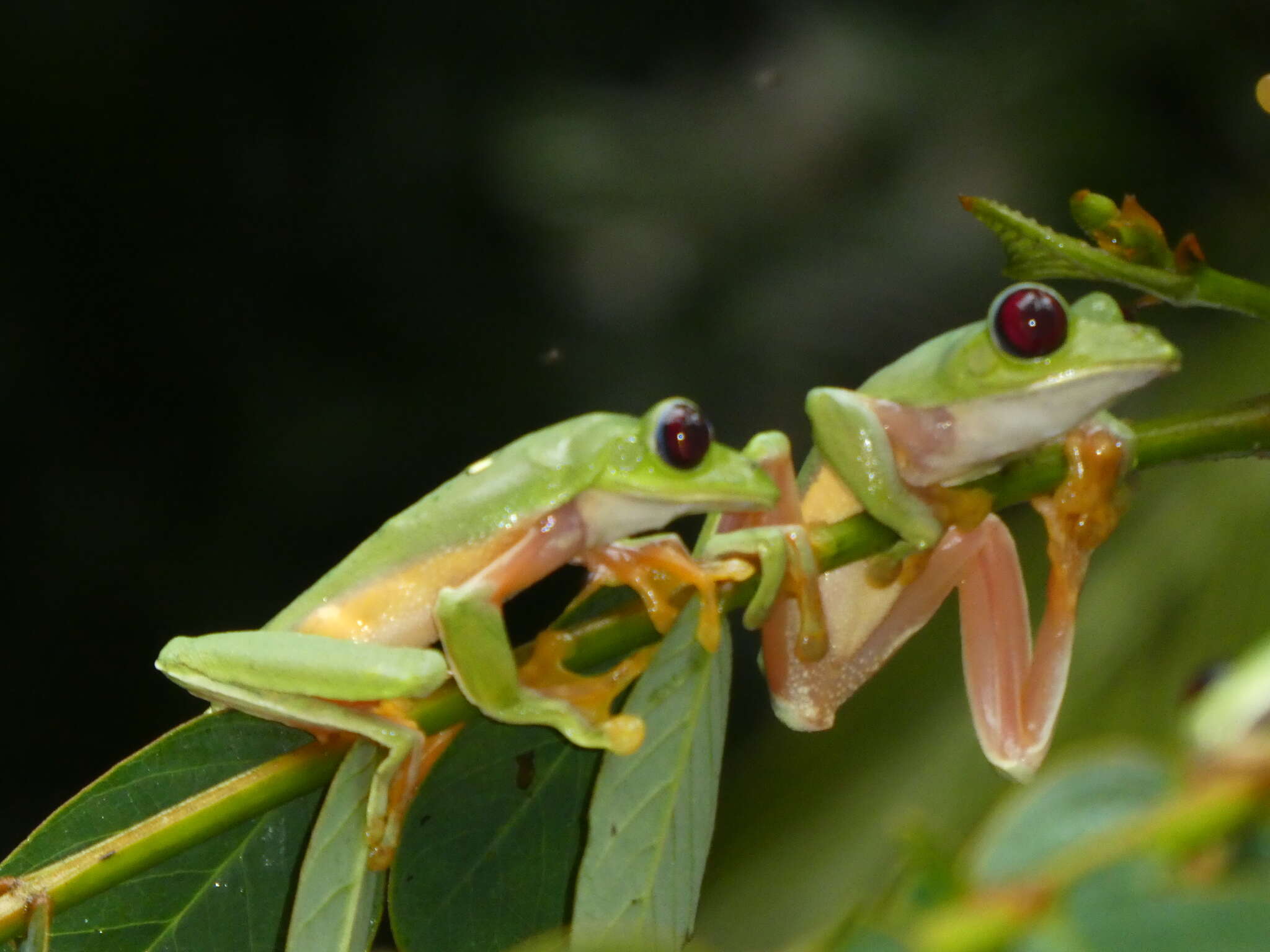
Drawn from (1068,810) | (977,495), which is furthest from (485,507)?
(1068,810)

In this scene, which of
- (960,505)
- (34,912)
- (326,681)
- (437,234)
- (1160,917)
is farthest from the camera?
(437,234)

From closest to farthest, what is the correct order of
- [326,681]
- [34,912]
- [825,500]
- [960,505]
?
[34,912] < [326,681] < [960,505] < [825,500]

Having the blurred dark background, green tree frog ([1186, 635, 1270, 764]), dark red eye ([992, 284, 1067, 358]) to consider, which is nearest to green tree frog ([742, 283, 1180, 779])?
dark red eye ([992, 284, 1067, 358])

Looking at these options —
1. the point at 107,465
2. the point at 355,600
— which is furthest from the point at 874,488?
the point at 107,465

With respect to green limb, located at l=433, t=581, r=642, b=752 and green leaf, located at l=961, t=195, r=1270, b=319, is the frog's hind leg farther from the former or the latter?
green leaf, located at l=961, t=195, r=1270, b=319

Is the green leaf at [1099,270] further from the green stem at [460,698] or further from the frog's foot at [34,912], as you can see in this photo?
the frog's foot at [34,912]

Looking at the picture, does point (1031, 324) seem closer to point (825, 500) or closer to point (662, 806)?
point (825, 500)
